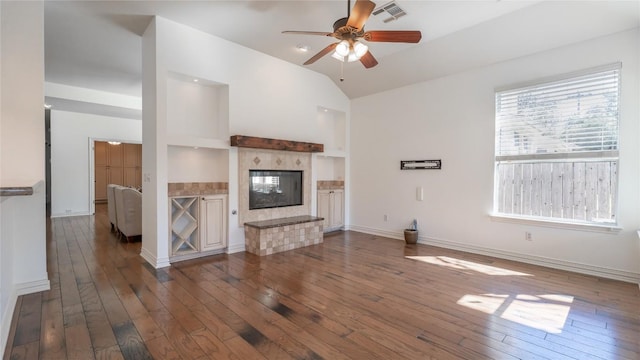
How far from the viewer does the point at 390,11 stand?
11.5 feet

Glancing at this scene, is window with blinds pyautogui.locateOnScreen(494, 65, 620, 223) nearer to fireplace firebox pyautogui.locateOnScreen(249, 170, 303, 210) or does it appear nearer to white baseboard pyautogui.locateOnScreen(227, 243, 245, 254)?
fireplace firebox pyautogui.locateOnScreen(249, 170, 303, 210)

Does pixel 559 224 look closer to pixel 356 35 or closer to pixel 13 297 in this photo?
pixel 356 35

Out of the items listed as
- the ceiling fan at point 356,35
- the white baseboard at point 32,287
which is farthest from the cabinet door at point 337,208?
the white baseboard at point 32,287

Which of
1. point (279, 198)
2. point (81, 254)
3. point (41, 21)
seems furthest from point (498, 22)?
point (81, 254)

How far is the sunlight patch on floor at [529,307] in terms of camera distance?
2.47m

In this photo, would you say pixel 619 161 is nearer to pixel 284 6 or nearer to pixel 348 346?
pixel 348 346

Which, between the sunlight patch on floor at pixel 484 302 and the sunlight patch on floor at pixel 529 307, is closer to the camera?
the sunlight patch on floor at pixel 529 307

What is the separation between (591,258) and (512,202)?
3.52 ft

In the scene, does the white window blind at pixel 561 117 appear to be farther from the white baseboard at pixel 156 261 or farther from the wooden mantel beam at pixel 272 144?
the white baseboard at pixel 156 261

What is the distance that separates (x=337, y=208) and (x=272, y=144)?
2.24 metres

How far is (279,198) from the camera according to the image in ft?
17.1

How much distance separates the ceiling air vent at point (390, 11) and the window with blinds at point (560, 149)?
201 cm

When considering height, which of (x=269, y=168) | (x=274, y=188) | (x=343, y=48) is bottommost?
(x=274, y=188)

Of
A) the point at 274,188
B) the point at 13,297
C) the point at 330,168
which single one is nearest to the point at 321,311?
the point at 13,297
